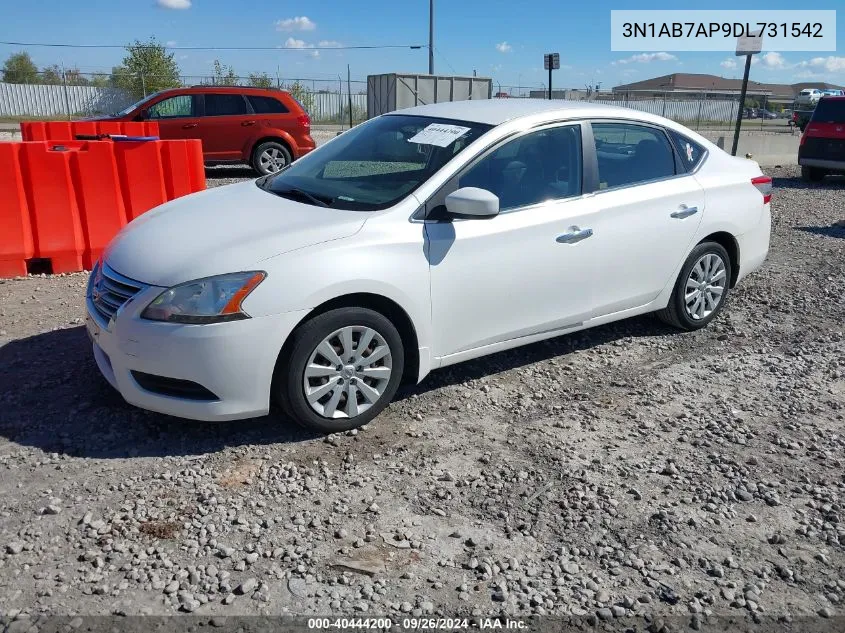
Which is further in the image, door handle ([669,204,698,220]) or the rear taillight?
the rear taillight

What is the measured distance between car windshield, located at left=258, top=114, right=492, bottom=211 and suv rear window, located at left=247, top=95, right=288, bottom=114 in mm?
9373

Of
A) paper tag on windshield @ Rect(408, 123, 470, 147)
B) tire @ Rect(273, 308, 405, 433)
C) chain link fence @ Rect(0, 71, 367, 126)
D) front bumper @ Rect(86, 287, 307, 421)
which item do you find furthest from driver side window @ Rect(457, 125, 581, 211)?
chain link fence @ Rect(0, 71, 367, 126)

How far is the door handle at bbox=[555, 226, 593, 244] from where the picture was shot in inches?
180

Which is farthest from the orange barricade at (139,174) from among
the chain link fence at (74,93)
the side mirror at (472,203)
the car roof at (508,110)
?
the chain link fence at (74,93)

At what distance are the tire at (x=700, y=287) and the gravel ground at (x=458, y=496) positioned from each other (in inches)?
19.9

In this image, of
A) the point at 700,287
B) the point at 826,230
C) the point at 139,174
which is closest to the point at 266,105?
the point at 139,174

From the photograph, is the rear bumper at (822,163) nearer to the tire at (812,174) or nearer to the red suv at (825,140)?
the red suv at (825,140)

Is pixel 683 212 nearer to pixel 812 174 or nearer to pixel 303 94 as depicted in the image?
pixel 812 174

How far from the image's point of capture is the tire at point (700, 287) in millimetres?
5504

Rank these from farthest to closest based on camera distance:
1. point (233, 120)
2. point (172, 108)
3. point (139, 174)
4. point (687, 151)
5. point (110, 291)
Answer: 1. point (233, 120)
2. point (172, 108)
3. point (139, 174)
4. point (687, 151)
5. point (110, 291)

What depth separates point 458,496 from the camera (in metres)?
3.49

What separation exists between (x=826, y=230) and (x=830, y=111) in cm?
652

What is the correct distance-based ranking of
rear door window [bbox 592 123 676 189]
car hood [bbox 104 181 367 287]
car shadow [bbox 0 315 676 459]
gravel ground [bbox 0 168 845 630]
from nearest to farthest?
1. gravel ground [bbox 0 168 845 630]
2. car hood [bbox 104 181 367 287]
3. car shadow [bbox 0 315 676 459]
4. rear door window [bbox 592 123 676 189]

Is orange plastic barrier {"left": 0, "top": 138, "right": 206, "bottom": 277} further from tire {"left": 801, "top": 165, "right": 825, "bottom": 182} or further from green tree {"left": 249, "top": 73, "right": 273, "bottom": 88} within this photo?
green tree {"left": 249, "top": 73, "right": 273, "bottom": 88}
